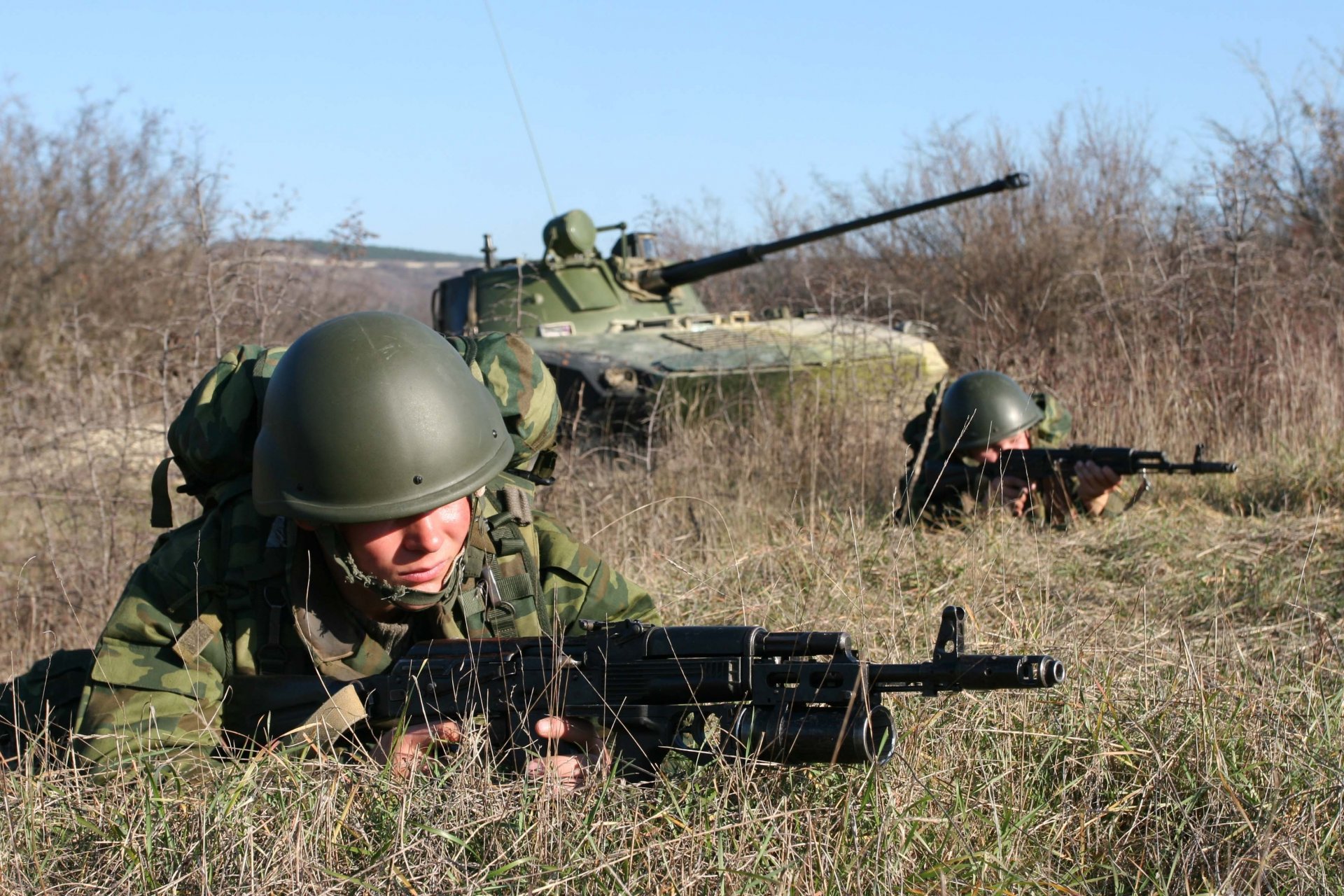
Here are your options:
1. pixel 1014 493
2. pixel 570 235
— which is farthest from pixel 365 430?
pixel 570 235

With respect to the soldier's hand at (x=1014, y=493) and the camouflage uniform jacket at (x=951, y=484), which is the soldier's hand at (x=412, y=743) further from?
the soldier's hand at (x=1014, y=493)

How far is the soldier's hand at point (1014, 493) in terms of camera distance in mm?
5902

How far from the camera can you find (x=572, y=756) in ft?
8.59

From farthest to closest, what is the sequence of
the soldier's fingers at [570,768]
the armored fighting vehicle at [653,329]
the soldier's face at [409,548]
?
the armored fighting vehicle at [653,329]
the soldier's face at [409,548]
the soldier's fingers at [570,768]

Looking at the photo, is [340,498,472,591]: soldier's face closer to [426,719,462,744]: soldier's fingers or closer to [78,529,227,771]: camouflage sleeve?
[426,719,462,744]: soldier's fingers

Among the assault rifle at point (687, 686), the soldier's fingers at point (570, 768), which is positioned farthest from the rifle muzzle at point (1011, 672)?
the soldier's fingers at point (570, 768)

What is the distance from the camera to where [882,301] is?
50.2 ft

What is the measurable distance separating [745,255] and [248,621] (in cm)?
826

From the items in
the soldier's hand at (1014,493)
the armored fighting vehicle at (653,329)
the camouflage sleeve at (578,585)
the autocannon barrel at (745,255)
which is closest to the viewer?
the camouflage sleeve at (578,585)

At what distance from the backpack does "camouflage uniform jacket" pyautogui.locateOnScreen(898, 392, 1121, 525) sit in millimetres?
2468

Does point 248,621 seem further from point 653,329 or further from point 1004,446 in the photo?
point 653,329

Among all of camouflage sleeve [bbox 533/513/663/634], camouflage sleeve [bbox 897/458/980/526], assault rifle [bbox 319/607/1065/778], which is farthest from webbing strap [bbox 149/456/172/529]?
camouflage sleeve [bbox 897/458/980/526]

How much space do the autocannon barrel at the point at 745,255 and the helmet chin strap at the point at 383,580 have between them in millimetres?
7068

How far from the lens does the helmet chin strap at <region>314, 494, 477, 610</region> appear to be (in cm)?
281
